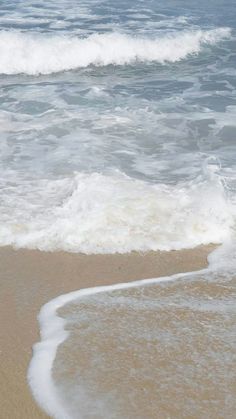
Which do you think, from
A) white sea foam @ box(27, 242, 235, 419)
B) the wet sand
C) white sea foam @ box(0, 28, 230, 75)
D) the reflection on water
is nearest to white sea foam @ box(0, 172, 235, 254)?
the wet sand

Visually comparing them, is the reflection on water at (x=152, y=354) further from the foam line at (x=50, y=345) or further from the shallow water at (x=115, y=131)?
the shallow water at (x=115, y=131)

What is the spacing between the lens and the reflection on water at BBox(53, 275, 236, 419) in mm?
3080

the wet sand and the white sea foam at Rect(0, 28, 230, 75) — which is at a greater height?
the wet sand

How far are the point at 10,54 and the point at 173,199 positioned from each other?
811 cm

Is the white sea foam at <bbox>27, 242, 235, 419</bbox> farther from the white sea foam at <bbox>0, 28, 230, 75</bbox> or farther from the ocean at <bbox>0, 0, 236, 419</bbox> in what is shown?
the white sea foam at <bbox>0, 28, 230, 75</bbox>

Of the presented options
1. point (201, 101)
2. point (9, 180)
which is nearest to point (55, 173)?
point (9, 180)

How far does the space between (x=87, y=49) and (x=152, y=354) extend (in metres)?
10.7

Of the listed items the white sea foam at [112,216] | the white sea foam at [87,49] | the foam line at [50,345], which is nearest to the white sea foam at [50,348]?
the foam line at [50,345]

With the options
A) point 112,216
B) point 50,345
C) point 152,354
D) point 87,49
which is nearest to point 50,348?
point 50,345

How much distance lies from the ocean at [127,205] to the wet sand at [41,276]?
0.09 meters

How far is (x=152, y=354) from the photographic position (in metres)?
3.47

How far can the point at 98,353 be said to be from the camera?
3502 millimetres

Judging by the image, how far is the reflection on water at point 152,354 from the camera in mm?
3080

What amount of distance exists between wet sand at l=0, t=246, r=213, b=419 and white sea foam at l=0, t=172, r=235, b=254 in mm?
135
